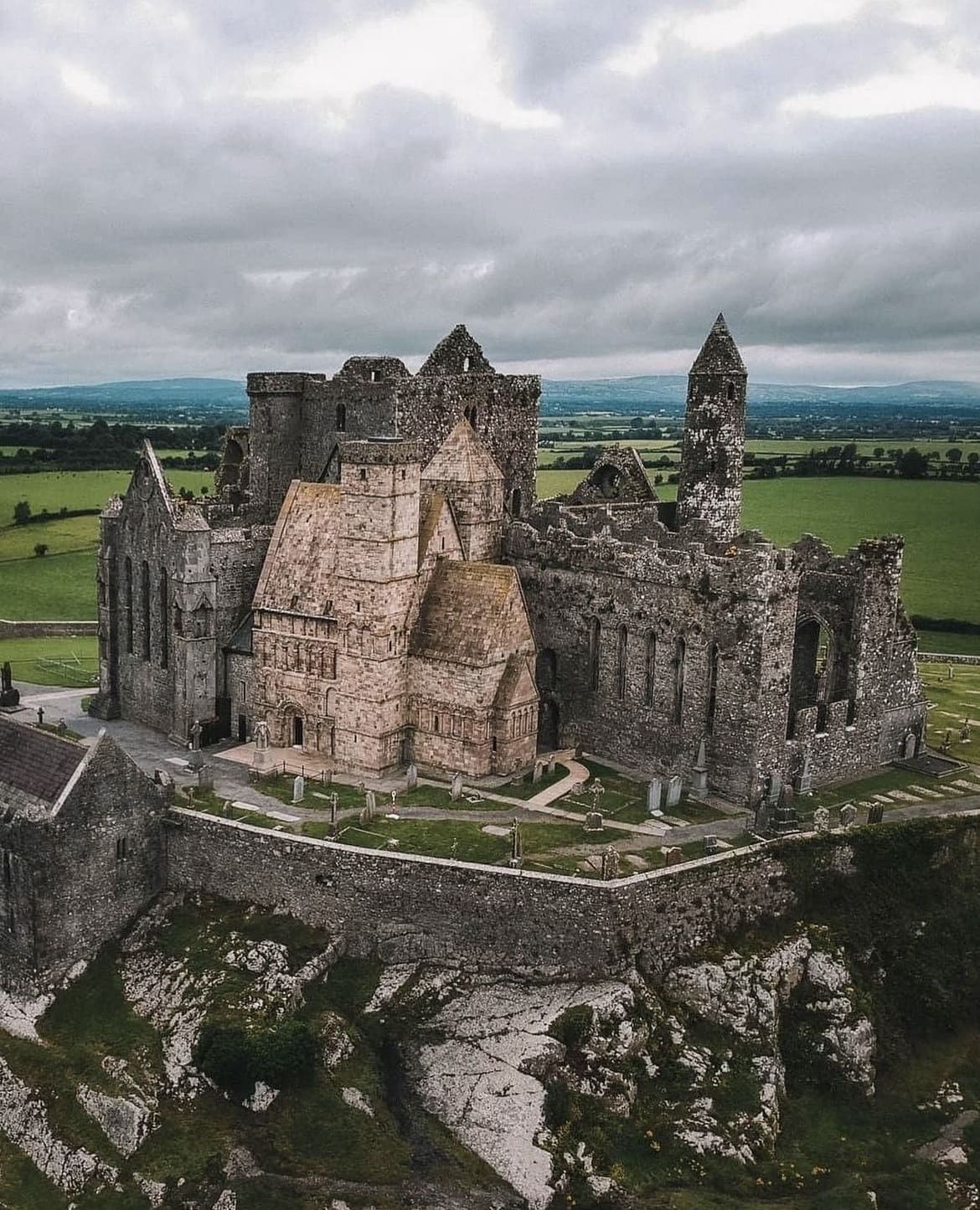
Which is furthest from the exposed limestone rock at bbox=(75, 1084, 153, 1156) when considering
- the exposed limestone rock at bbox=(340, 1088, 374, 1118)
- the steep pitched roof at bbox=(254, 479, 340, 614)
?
the steep pitched roof at bbox=(254, 479, 340, 614)

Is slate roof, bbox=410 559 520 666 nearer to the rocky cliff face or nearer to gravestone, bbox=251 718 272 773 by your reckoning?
gravestone, bbox=251 718 272 773

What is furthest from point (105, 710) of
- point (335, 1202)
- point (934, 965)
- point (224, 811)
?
point (934, 965)

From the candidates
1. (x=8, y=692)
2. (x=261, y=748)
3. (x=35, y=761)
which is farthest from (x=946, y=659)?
(x=35, y=761)

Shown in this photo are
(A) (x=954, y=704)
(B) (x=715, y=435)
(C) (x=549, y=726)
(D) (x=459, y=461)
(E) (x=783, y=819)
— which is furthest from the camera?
(A) (x=954, y=704)

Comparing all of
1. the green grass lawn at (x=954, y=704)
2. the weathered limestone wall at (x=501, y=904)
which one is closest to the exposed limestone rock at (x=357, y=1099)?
the weathered limestone wall at (x=501, y=904)

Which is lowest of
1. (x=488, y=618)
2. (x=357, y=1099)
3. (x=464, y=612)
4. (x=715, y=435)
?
(x=357, y=1099)

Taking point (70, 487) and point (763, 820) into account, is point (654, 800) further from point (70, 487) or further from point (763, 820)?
point (70, 487)

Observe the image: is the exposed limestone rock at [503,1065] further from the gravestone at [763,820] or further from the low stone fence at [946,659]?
the low stone fence at [946,659]
